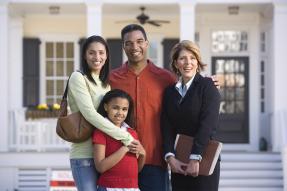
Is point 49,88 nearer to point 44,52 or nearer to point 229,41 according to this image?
point 44,52

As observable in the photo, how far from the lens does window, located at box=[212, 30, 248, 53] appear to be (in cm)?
1538

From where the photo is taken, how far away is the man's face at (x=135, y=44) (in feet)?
16.8

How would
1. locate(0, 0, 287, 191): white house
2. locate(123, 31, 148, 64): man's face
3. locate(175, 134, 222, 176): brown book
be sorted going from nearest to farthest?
locate(175, 134, 222, 176): brown book, locate(123, 31, 148, 64): man's face, locate(0, 0, 287, 191): white house

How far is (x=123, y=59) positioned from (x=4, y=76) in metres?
3.10

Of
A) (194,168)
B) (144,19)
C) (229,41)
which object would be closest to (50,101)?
(144,19)

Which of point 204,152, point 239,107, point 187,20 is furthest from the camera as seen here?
point 239,107

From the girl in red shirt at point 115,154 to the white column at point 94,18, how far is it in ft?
26.8

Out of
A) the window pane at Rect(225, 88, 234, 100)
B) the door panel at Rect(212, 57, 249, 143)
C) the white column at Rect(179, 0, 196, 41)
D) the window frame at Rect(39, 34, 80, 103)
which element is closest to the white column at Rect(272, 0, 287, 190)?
the white column at Rect(179, 0, 196, 41)

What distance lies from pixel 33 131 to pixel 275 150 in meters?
4.84

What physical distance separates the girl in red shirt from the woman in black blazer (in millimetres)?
307

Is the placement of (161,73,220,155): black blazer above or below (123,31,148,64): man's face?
below

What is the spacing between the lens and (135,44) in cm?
512

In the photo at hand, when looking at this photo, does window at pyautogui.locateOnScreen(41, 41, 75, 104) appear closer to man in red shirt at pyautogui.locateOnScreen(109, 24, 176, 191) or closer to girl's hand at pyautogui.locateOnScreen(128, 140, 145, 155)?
man in red shirt at pyautogui.locateOnScreen(109, 24, 176, 191)

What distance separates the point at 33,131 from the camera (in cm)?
1377
